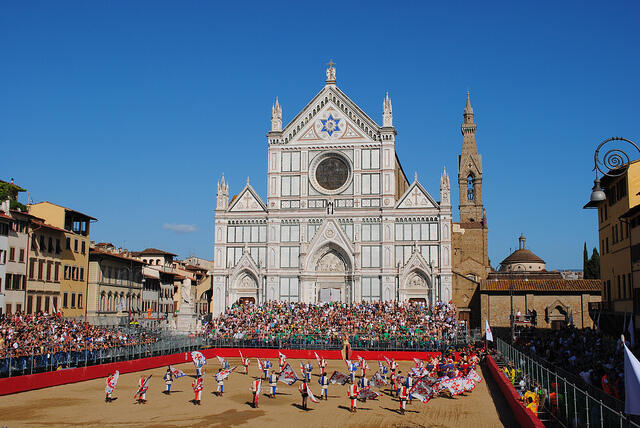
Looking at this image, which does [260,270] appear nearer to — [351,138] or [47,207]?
[351,138]

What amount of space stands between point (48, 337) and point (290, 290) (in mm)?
29446

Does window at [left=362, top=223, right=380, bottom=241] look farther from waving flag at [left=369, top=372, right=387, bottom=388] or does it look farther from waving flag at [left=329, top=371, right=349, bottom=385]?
waving flag at [left=369, top=372, right=387, bottom=388]

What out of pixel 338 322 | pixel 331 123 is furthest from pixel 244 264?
pixel 331 123

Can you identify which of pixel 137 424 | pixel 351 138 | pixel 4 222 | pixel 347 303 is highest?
pixel 351 138

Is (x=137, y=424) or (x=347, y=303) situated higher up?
(x=347, y=303)

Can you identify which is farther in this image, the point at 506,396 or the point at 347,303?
the point at 347,303

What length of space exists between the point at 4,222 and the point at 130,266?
2134cm

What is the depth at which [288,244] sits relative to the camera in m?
66.8

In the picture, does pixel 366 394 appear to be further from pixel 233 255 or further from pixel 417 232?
pixel 233 255

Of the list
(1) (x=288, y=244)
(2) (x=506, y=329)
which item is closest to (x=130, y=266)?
(1) (x=288, y=244)

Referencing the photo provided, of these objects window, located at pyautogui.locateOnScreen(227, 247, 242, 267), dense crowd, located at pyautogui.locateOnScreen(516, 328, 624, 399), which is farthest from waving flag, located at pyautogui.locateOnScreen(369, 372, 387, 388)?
window, located at pyautogui.locateOnScreen(227, 247, 242, 267)

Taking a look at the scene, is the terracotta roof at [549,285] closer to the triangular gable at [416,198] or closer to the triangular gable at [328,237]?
the triangular gable at [416,198]

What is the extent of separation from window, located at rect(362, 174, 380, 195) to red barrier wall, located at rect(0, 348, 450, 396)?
1949cm

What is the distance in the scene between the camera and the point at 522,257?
359 ft
